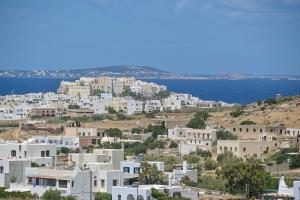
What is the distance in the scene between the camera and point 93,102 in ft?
322

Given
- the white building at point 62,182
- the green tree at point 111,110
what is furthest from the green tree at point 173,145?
the green tree at point 111,110

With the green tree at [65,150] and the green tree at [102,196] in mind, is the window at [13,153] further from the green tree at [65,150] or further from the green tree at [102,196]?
the green tree at [65,150]

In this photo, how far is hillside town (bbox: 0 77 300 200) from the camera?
3575 cm

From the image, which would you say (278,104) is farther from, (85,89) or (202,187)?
(85,89)

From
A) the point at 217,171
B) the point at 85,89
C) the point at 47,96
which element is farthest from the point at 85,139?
the point at 85,89

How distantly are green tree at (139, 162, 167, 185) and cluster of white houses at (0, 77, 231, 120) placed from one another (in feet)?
168

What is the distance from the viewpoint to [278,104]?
231ft

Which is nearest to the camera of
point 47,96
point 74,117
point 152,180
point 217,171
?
point 152,180

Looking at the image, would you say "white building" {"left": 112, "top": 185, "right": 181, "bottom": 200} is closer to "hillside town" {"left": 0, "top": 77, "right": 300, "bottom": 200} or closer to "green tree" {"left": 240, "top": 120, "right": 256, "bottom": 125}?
"hillside town" {"left": 0, "top": 77, "right": 300, "bottom": 200}

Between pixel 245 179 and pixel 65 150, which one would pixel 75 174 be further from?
pixel 65 150

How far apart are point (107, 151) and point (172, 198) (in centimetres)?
1028

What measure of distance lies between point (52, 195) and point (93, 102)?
64068 millimetres

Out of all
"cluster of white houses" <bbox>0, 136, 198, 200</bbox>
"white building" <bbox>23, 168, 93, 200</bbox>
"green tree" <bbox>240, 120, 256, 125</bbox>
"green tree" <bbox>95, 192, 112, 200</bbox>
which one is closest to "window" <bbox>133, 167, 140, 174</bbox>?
"cluster of white houses" <bbox>0, 136, 198, 200</bbox>

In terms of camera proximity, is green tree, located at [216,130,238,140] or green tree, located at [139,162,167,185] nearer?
green tree, located at [139,162,167,185]
